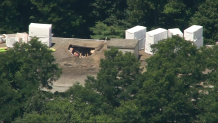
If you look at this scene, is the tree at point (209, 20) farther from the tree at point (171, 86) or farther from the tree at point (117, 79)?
the tree at point (117, 79)

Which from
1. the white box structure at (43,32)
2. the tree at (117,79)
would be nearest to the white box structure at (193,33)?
the white box structure at (43,32)

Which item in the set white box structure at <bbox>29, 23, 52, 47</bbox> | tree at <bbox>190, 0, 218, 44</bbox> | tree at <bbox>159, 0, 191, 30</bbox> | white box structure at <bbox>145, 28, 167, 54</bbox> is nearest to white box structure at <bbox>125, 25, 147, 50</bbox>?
white box structure at <bbox>145, 28, 167, 54</bbox>

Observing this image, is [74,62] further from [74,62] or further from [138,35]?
[138,35]

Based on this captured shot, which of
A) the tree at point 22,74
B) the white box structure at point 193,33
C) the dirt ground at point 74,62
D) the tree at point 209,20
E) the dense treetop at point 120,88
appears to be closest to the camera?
the dense treetop at point 120,88

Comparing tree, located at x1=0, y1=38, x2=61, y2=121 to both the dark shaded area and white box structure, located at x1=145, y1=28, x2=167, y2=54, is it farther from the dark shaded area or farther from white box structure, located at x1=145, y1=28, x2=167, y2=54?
white box structure, located at x1=145, y1=28, x2=167, y2=54

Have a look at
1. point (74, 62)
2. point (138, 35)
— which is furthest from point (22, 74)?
point (138, 35)

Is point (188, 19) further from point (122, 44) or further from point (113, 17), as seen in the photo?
point (122, 44)
